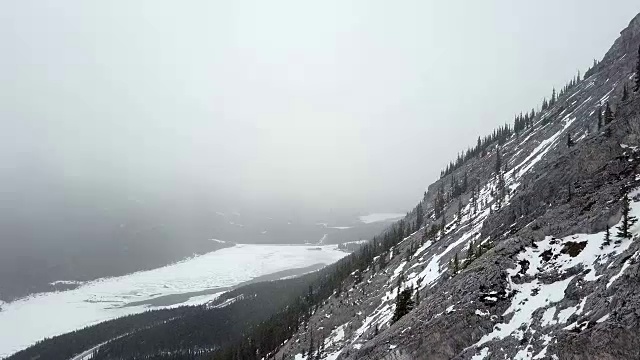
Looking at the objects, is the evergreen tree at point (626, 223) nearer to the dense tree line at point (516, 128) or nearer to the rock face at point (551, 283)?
the rock face at point (551, 283)

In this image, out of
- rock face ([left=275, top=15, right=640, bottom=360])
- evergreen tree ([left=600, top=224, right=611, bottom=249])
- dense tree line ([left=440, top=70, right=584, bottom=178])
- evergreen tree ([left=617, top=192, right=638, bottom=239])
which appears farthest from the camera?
dense tree line ([left=440, top=70, right=584, bottom=178])

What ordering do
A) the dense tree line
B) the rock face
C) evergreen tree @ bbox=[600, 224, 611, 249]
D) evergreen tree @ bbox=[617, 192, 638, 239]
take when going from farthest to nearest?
the dense tree line < evergreen tree @ bbox=[600, 224, 611, 249] < evergreen tree @ bbox=[617, 192, 638, 239] < the rock face

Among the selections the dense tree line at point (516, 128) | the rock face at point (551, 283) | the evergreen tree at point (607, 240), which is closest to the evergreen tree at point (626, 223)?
the rock face at point (551, 283)

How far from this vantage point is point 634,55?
352 ft

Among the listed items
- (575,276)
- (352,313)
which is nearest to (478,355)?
(575,276)

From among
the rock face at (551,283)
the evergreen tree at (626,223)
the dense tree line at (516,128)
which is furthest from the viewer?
the dense tree line at (516,128)

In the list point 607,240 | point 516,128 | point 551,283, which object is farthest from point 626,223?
point 516,128

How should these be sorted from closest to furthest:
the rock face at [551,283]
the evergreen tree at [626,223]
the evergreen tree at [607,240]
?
the rock face at [551,283] → the evergreen tree at [626,223] → the evergreen tree at [607,240]

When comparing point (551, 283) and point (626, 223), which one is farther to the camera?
point (551, 283)

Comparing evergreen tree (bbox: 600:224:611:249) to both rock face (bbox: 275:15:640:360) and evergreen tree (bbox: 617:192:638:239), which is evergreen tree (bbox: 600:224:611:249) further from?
evergreen tree (bbox: 617:192:638:239)

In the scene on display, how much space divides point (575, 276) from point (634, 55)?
114285 mm

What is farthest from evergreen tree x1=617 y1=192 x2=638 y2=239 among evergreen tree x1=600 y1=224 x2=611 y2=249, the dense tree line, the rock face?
the dense tree line

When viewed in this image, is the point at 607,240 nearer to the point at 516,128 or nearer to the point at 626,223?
the point at 626,223

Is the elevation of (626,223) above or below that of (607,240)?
above
